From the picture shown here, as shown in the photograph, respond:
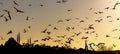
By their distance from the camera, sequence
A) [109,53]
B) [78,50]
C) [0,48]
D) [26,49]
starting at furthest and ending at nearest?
[109,53] → [78,50] → [26,49] → [0,48]

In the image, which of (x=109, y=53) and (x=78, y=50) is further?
(x=109, y=53)

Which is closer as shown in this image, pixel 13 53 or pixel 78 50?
pixel 13 53

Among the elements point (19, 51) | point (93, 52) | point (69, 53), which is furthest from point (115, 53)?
point (19, 51)

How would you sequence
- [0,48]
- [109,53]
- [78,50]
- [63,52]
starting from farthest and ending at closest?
[109,53]
[78,50]
[63,52]
[0,48]

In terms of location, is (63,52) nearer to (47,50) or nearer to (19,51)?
(47,50)

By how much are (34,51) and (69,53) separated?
919 centimetres

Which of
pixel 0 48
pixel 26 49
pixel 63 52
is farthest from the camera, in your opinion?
pixel 63 52

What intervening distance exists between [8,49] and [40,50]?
5915mm

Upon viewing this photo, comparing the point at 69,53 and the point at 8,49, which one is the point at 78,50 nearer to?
the point at 69,53

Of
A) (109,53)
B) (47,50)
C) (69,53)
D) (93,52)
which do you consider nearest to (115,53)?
(109,53)

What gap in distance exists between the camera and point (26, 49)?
202 ft

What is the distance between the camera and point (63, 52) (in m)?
67.4

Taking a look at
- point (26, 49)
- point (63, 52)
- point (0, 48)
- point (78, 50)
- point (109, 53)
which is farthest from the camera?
point (109, 53)

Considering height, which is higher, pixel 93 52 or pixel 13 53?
pixel 13 53
